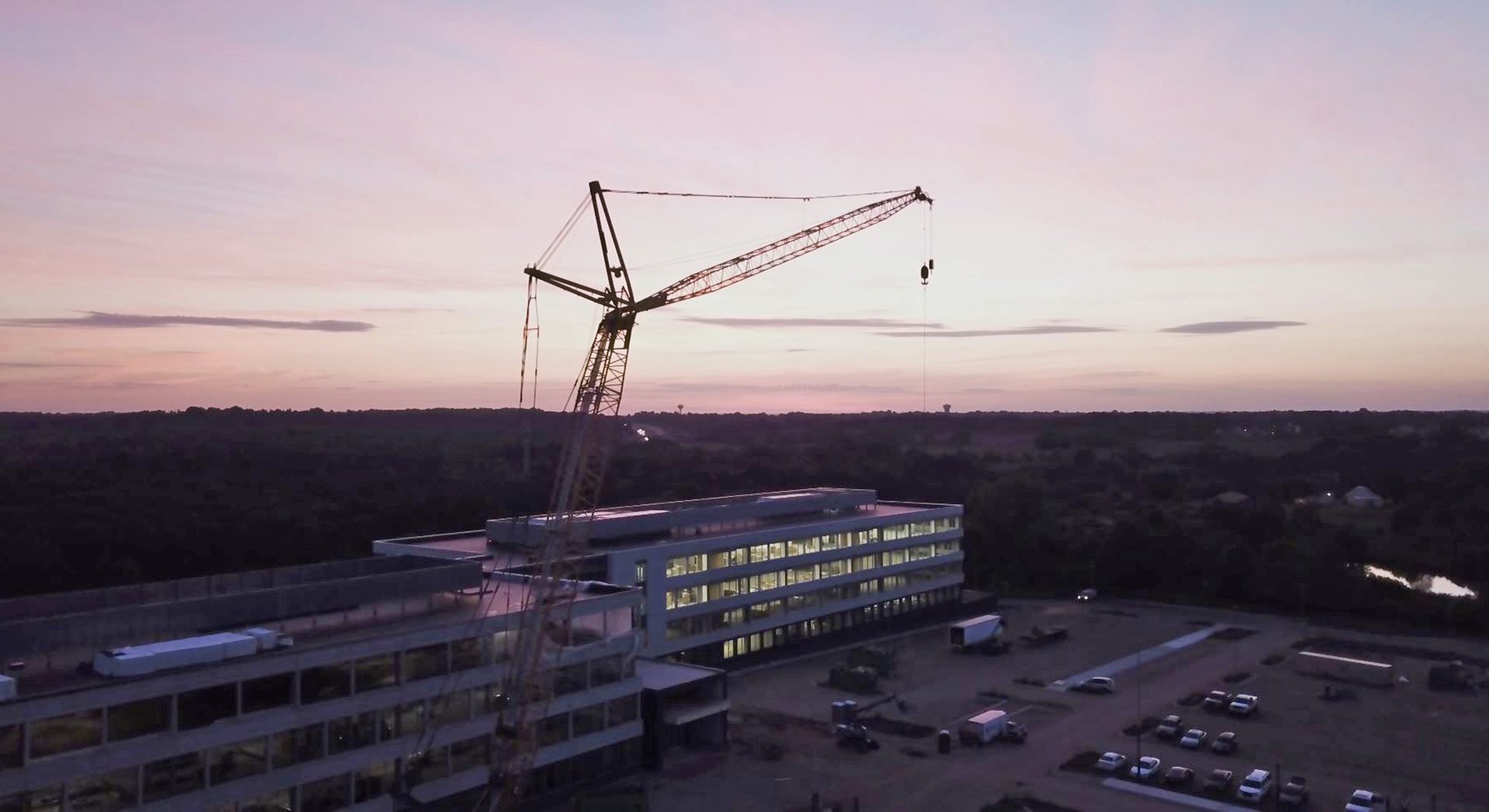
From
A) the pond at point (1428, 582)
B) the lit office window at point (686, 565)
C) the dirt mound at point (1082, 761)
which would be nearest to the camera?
the dirt mound at point (1082, 761)

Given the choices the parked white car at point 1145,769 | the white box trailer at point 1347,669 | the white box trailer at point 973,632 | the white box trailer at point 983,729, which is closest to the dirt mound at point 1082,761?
the parked white car at point 1145,769

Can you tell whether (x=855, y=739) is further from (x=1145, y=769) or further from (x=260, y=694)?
(x=260, y=694)

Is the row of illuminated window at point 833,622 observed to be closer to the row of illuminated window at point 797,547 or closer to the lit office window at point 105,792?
the row of illuminated window at point 797,547

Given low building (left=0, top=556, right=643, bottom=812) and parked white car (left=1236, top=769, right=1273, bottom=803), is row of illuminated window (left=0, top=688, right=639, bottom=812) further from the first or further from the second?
parked white car (left=1236, top=769, right=1273, bottom=803)

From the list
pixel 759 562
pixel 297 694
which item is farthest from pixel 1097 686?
pixel 297 694

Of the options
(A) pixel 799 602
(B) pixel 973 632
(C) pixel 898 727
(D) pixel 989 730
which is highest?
(A) pixel 799 602

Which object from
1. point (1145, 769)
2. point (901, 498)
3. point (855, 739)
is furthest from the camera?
point (901, 498)
